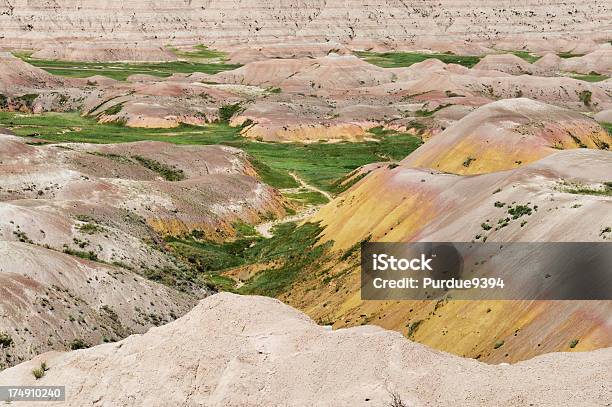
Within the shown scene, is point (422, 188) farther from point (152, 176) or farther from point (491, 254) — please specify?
point (152, 176)

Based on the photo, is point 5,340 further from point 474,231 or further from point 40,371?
point 474,231

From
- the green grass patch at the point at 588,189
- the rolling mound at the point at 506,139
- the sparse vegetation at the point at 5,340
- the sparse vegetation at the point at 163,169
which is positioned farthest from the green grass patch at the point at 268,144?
the sparse vegetation at the point at 5,340

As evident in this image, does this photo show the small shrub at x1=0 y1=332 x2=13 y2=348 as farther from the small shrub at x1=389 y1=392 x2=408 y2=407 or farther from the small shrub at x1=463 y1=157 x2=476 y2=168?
the small shrub at x1=463 y1=157 x2=476 y2=168

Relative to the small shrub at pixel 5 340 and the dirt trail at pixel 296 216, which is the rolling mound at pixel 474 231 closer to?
the dirt trail at pixel 296 216

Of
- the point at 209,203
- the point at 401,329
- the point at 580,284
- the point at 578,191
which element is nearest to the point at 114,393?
the point at 401,329

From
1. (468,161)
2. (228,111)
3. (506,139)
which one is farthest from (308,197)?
(228,111)
